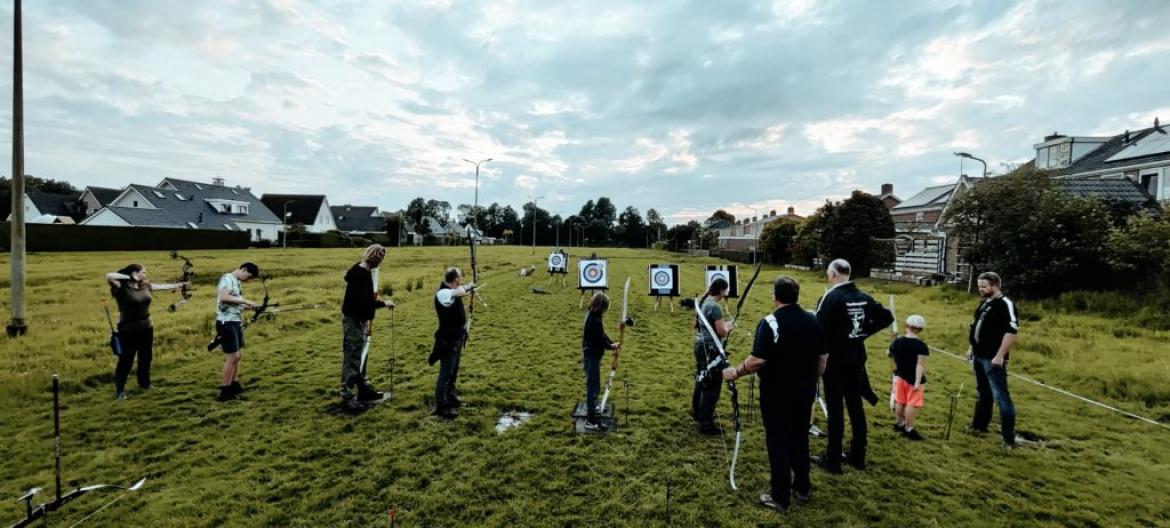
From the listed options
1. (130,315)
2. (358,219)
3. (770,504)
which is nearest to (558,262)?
(130,315)

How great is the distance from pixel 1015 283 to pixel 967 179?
22200 millimetres

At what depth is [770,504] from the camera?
4.21 metres

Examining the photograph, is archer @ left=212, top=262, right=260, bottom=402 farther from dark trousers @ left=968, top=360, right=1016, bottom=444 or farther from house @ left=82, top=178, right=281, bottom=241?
A: house @ left=82, top=178, right=281, bottom=241

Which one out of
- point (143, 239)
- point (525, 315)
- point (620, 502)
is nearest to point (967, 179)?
point (525, 315)

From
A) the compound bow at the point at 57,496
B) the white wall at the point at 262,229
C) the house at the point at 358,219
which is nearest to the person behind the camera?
the compound bow at the point at 57,496

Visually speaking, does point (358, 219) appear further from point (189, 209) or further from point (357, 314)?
point (357, 314)

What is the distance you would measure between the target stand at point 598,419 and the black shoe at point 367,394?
2.77 metres

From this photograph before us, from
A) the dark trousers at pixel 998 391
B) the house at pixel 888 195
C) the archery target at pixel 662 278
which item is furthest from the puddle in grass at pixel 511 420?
the house at pixel 888 195

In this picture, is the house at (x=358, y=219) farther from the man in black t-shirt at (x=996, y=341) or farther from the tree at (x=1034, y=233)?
the man in black t-shirt at (x=996, y=341)

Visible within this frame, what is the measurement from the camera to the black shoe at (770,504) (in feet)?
13.6

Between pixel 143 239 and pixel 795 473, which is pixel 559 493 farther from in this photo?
pixel 143 239

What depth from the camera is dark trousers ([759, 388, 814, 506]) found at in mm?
4023

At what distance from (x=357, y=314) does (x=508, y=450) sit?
256 cm

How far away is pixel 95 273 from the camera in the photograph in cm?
1994
